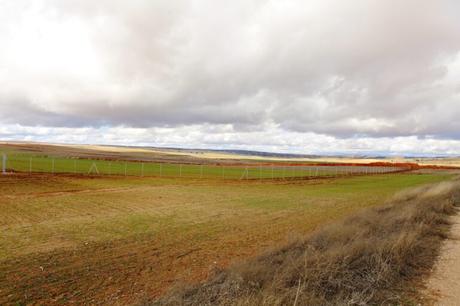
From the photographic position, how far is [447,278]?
314 inches

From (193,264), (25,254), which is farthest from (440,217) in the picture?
(25,254)

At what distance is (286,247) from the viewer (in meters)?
9.67

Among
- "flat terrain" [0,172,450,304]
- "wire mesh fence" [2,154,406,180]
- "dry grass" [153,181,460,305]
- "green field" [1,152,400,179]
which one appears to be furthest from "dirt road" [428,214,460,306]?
"green field" [1,152,400,179]

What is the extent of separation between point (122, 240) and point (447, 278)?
33.3ft

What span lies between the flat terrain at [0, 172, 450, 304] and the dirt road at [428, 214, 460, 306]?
5.21m

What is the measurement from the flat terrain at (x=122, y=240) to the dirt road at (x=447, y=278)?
5.21 m

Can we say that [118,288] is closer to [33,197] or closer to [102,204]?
[102,204]

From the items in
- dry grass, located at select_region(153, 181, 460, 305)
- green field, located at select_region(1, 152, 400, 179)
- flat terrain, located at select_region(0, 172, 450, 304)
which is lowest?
green field, located at select_region(1, 152, 400, 179)

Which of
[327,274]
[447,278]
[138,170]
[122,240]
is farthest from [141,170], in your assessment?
[447,278]

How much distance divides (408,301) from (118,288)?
6.24 m

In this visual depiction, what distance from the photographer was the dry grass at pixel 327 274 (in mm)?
5871

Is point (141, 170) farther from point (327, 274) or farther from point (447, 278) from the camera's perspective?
point (447, 278)

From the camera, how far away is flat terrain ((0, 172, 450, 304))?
804 cm

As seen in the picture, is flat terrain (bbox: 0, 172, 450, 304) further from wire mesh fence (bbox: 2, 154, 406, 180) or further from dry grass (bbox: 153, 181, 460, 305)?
wire mesh fence (bbox: 2, 154, 406, 180)
